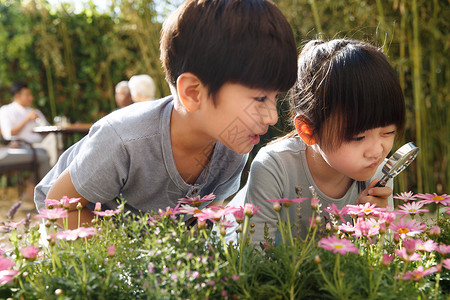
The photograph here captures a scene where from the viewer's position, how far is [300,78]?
1.32m

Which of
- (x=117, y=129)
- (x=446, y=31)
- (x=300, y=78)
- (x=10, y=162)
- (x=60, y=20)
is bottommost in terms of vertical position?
(x=10, y=162)

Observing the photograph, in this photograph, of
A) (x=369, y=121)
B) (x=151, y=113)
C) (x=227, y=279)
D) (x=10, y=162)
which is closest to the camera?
(x=227, y=279)

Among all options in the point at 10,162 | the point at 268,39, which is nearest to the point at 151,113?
the point at 268,39

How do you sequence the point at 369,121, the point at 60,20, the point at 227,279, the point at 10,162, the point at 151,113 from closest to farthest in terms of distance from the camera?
the point at 227,279, the point at 369,121, the point at 151,113, the point at 10,162, the point at 60,20

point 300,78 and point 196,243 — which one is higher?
point 300,78

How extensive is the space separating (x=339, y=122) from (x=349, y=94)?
0.08 meters

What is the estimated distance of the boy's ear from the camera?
102cm

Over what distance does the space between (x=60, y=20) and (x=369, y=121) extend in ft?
20.5

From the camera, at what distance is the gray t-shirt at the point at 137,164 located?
3.85 ft

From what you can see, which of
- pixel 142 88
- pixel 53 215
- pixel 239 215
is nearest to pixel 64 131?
pixel 142 88

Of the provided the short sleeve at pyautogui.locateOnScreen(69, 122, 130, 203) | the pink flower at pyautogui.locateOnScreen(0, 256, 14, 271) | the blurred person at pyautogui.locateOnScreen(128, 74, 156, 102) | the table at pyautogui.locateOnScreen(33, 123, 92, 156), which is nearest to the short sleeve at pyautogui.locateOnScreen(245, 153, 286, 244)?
the short sleeve at pyautogui.locateOnScreen(69, 122, 130, 203)

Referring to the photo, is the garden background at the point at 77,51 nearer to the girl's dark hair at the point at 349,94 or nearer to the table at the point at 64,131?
the table at the point at 64,131

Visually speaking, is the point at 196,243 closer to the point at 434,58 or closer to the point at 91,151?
the point at 91,151

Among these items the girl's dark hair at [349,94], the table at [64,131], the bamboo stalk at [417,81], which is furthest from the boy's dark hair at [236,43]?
the table at [64,131]
